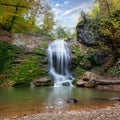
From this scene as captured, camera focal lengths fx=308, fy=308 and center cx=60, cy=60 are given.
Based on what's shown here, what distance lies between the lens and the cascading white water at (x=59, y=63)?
2939 cm

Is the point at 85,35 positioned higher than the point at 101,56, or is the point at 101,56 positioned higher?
the point at 85,35

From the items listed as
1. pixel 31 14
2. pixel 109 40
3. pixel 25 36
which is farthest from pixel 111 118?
pixel 31 14

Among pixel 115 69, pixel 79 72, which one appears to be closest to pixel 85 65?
pixel 79 72

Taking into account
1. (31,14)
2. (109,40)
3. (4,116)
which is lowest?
(4,116)

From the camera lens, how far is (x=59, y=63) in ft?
105

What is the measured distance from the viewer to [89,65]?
104 feet

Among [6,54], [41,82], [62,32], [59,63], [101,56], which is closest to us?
[41,82]

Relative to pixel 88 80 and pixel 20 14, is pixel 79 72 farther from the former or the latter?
pixel 20 14

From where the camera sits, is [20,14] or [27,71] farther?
[20,14]

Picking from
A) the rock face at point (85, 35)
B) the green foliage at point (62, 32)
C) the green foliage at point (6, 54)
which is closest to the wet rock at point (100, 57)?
the rock face at point (85, 35)

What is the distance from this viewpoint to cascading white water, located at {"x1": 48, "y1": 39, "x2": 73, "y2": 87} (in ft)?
96.4

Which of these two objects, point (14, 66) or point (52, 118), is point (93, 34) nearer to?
point (14, 66)

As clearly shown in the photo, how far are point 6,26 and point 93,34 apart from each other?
11.9 meters

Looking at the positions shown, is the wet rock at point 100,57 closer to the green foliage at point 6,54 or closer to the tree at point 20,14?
the green foliage at point 6,54
